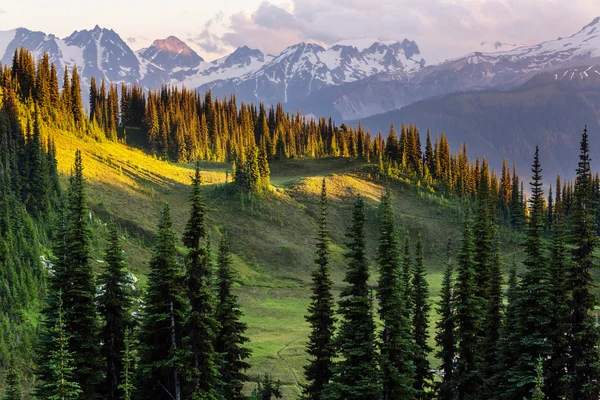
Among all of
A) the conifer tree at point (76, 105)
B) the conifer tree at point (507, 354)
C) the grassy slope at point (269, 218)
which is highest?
the conifer tree at point (76, 105)

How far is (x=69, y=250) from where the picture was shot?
32.2 meters

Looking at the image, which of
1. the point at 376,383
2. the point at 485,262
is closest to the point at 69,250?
the point at 376,383

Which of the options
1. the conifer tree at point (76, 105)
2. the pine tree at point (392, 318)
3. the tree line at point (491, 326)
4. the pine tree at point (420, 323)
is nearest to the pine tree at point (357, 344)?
the tree line at point (491, 326)

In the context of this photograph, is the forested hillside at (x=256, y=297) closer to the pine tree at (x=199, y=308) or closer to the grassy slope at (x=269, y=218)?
the pine tree at (x=199, y=308)

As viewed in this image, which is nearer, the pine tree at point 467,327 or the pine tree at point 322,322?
the pine tree at point 322,322

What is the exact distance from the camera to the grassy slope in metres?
76.1

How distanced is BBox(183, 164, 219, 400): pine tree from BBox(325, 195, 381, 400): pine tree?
6.65 metres

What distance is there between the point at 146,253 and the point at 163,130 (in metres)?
92.2

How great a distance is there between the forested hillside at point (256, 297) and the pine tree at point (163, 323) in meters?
0.09

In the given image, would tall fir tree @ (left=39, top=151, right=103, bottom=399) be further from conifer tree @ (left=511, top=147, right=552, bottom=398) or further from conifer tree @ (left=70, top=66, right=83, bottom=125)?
conifer tree @ (left=70, top=66, right=83, bottom=125)

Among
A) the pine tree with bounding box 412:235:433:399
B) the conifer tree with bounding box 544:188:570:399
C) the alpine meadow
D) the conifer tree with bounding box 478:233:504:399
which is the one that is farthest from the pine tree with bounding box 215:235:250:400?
the conifer tree with bounding box 544:188:570:399

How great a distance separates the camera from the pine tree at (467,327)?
35188 mm

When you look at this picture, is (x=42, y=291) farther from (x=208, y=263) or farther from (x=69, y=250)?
(x=208, y=263)

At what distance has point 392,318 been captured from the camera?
29109mm
